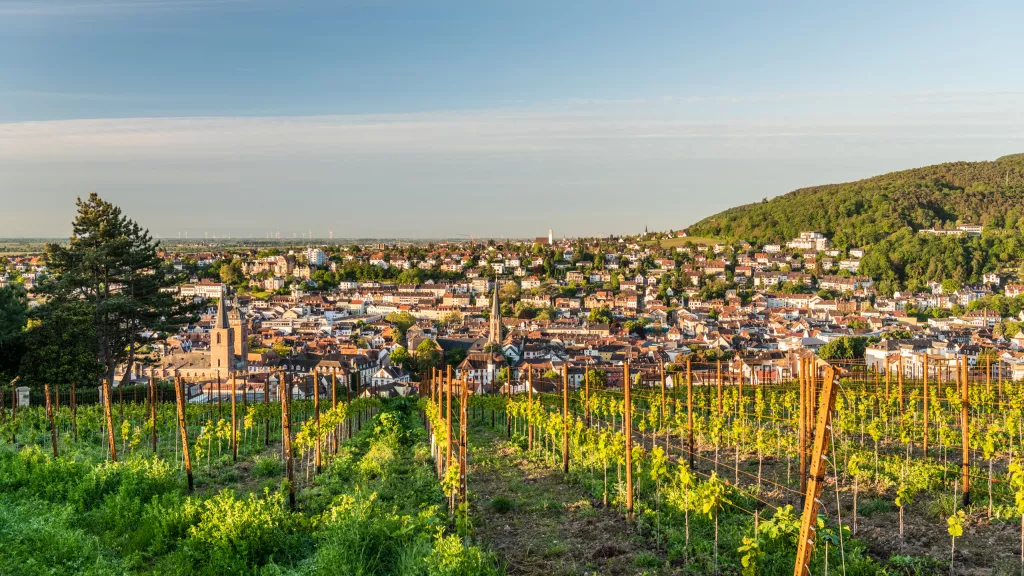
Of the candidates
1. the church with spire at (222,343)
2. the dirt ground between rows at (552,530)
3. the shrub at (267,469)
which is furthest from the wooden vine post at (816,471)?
the church with spire at (222,343)

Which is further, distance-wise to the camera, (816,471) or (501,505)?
(501,505)

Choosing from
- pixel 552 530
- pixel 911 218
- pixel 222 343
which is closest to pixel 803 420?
pixel 552 530

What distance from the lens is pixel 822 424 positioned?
478 centimetres

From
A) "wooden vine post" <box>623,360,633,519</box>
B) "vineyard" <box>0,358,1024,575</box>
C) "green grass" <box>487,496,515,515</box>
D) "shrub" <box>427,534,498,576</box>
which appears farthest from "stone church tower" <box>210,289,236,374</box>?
"shrub" <box>427,534,498,576</box>

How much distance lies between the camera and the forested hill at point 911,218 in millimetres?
116250

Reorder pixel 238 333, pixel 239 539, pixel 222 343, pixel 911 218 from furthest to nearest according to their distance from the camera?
pixel 911 218
pixel 238 333
pixel 222 343
pixel 239 539

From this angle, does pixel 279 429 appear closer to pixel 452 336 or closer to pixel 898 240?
pixel 452 336

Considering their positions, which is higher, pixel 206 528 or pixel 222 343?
pixel 206 528

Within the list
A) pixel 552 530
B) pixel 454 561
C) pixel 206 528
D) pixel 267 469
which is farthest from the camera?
pixel 267 469

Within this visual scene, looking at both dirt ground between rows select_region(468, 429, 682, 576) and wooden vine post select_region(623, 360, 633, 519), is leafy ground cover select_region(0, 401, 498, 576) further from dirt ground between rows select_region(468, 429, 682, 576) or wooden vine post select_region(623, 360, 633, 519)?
wooden vine post select_region(623, 360, 633, 519)

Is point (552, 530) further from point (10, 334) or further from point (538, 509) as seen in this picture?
point (10, 334)

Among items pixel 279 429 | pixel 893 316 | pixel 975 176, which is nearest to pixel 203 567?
pixel 279 429

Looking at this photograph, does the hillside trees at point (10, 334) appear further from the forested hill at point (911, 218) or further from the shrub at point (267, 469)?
the forested hill at point (911, 218)

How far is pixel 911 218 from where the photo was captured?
141375 millimetres
